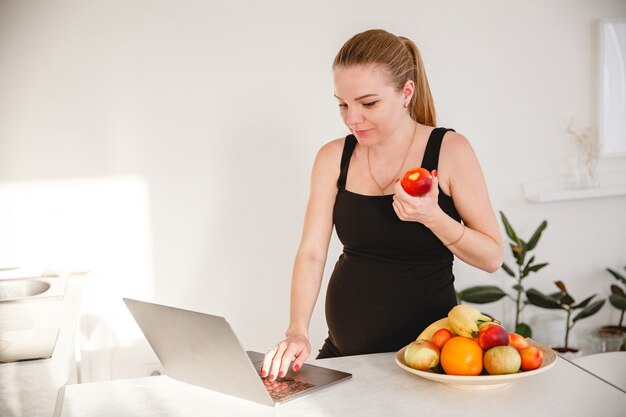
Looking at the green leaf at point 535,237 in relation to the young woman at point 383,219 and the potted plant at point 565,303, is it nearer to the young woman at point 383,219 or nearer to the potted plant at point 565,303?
the potted plant at point 565,303

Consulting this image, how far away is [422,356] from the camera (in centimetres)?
141

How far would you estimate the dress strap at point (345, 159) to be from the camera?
1.96 meters

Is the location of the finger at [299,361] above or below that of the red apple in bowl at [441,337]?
below

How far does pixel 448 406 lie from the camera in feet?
4.29

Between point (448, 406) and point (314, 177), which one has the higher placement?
point (314, 177)

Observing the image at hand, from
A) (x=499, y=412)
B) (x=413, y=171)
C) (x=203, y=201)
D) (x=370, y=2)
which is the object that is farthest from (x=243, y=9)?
(x=499, y=412)

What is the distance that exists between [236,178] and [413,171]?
5.86ft

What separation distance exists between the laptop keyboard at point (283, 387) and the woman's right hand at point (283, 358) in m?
0.01

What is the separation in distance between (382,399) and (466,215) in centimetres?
62

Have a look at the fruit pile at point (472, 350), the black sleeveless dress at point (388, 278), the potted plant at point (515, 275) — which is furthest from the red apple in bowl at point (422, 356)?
the potted plant at point (515, 275)

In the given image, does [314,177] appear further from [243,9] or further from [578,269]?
[578,269]

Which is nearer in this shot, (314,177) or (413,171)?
(413,171)

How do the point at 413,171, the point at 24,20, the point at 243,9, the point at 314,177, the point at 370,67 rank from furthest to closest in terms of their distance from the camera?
1. the point at 243,9
2. the point at 24,20
3. the point at 314,177
4. the point at 370,67
5. the point at 413,171

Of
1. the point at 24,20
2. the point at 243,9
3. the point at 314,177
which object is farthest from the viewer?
the point at 243,9
